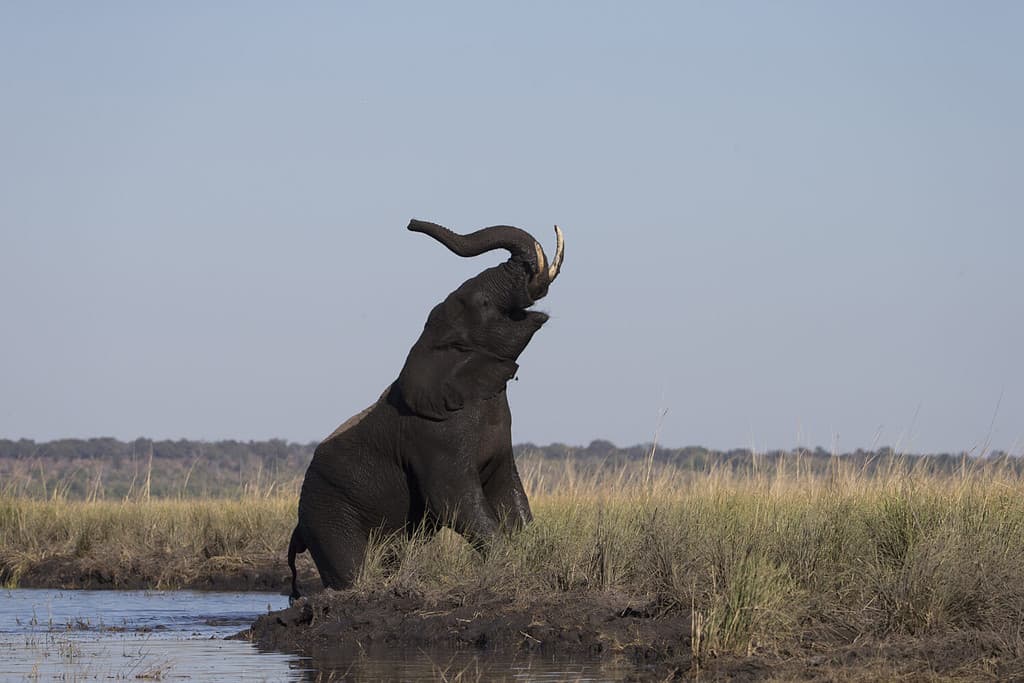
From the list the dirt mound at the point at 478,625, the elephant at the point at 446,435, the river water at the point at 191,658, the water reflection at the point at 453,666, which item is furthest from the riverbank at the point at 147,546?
the water reflection at the point at 453,666

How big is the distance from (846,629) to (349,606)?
353cm

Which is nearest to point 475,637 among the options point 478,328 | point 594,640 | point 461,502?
point 594,640

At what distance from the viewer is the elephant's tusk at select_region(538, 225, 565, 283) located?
38.7 ft

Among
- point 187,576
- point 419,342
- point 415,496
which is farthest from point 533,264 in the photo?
point 187,576

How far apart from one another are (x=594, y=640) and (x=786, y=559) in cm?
152

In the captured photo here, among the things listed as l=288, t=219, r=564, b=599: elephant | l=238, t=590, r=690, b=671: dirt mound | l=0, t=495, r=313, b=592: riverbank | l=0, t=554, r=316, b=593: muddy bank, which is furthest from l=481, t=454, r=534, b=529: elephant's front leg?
l=0, t=554, r=316, b=593: muddy bank

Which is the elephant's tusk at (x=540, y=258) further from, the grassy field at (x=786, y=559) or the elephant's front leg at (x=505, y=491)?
the grassy field at (x=786, y=559)

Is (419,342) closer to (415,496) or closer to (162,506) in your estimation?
(415,496)

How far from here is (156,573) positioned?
1825cm

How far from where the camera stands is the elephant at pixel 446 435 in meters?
12.0

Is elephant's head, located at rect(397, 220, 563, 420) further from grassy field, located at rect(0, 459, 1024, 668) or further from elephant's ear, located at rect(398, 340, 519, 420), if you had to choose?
grassy field, located at rect(0, 459, 1024, 668)

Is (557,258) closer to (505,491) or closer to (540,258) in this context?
(540,258)

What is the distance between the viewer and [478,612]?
11.4m

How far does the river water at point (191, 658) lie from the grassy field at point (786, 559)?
34.9 inches
